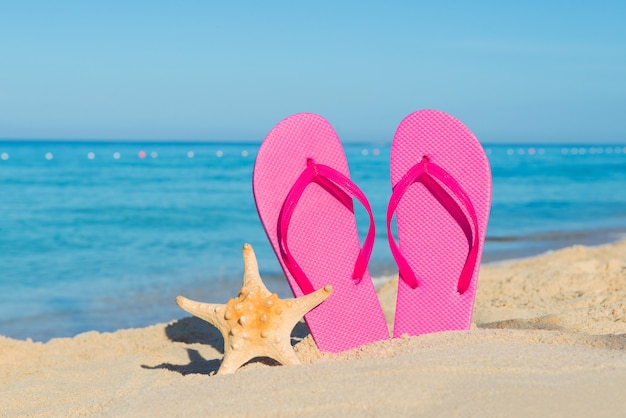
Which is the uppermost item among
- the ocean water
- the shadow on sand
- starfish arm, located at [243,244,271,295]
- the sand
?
starfish arm, located at [243,244,271,295]

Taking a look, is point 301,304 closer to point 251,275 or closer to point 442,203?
point 251,275

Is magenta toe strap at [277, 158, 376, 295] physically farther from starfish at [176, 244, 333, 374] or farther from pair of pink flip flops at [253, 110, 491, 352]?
starfish at [176, 244, 333, 374]

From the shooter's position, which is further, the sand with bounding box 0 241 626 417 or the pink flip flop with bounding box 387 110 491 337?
the pink flip flop with bounding box 387 110 491 337

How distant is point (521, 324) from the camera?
318cm

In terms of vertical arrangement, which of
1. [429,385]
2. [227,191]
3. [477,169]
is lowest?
[227,191]

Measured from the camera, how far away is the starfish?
2.36 metres

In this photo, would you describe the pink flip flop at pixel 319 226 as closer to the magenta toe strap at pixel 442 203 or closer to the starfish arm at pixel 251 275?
the magenta toe strap at pixel 442 203

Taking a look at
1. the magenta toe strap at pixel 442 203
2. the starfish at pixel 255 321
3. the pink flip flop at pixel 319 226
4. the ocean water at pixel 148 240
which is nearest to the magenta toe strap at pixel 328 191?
the pink flip flop at pixel 319 226

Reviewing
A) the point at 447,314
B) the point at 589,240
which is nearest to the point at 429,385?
the point at 447,314

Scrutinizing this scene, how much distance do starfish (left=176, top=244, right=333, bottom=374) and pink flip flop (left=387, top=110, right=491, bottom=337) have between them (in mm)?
540

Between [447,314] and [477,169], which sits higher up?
[477,169]

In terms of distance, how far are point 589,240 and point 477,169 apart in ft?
20.2

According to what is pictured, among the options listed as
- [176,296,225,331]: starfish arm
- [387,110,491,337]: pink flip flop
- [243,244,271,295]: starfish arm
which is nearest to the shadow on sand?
[176,296,225,331]: starfish arm

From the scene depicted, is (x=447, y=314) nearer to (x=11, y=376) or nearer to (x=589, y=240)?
(x=11, y=376)
